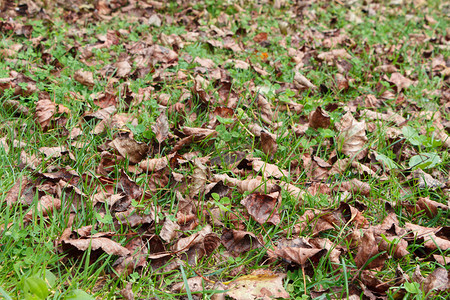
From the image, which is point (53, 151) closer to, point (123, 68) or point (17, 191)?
point (17, 191)

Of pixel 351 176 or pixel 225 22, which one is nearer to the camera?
pixel 351 176

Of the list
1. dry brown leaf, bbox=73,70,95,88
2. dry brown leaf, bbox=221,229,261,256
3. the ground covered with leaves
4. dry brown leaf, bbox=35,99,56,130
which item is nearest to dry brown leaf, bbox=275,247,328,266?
the ground covered with leaves

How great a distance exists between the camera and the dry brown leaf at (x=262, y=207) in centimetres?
203

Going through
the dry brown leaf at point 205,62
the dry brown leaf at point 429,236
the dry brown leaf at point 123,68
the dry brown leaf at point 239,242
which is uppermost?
the dry brown leaf at point 205,62

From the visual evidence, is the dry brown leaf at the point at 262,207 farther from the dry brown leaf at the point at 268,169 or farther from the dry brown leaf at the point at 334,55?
the dry brown leaf at the point at 334,55

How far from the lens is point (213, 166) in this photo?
238cm

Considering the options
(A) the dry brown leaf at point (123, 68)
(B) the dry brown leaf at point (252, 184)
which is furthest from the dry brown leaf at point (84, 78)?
(B) the dry brown leaf at point (252, 184)

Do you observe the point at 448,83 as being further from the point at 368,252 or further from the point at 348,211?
→ the point at 368,252

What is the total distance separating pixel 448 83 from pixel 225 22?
2.50 m

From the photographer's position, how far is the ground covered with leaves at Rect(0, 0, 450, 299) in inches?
68.3

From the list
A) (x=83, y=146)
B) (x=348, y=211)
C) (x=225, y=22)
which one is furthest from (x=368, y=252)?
(x=225, y=22)

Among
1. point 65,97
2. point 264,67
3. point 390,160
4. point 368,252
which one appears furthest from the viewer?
point 264,67

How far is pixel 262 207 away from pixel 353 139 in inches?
37.1

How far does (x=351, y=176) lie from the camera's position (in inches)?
95.4
